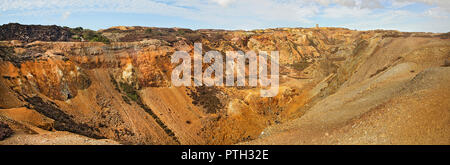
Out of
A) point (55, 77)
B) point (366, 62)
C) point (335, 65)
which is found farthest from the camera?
point (335, 65)

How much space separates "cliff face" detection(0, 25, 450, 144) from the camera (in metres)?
12.8

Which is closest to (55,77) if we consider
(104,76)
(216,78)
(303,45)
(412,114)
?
(104,76)

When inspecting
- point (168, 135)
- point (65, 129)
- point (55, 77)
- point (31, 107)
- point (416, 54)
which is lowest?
point (168, 135)

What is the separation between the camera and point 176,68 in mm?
29797

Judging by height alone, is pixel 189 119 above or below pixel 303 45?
below

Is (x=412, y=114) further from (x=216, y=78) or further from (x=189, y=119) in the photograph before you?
(x=216, y=78)

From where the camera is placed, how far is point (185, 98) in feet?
85.5

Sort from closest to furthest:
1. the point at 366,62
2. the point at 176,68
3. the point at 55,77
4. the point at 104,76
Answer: the point at 55,77
the point at 104,76
the point at 366,62
the point at 176,68

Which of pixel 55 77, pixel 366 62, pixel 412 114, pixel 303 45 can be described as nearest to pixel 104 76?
pixel 55 77

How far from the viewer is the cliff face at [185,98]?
1280cm

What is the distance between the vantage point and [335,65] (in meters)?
45.3

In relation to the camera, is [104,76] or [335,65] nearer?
[104,76]

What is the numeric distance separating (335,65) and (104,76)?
36.5 m

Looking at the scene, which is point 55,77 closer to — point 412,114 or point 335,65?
point 412,114
